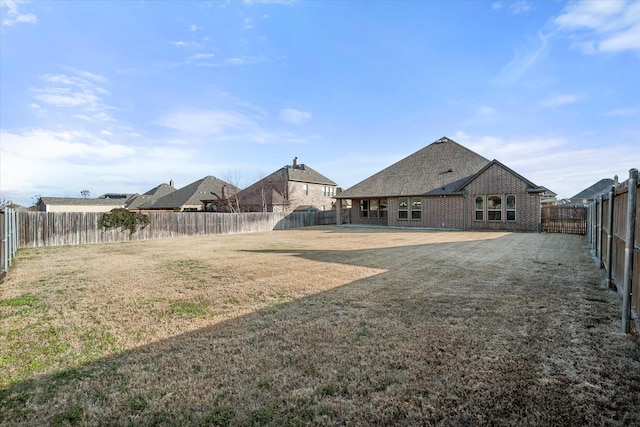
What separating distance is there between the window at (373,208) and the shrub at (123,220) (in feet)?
57.3

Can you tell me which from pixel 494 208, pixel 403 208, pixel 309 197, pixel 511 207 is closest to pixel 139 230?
pixel 403 208

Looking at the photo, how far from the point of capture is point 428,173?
83.9 ft

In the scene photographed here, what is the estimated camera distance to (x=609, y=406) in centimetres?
240

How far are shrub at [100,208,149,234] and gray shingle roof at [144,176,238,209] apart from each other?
23315 mm

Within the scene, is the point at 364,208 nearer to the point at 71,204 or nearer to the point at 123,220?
the point at 123,220

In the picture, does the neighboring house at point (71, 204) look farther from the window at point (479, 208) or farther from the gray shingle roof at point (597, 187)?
the gray shingle roof at point (597, 187)

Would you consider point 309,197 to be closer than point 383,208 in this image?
No

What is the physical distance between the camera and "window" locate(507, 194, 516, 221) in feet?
67.7

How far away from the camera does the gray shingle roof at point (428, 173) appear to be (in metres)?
24.1

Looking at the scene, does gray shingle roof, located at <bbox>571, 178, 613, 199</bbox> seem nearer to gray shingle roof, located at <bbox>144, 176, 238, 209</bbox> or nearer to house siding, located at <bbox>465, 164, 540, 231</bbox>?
house siding, located at <bbox>465, 164, 540, 231</bbox>

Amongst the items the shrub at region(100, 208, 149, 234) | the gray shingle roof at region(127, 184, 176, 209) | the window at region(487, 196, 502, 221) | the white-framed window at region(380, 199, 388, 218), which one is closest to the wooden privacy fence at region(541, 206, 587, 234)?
the window at region(487, 196, 502, 221)

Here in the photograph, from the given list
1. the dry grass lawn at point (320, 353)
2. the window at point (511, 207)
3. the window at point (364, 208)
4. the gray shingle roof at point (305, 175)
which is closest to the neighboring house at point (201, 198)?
the gray shingle roof at point (305, 175)

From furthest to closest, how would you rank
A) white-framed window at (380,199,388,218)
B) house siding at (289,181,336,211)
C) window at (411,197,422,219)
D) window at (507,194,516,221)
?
house siding at (289,181,336,211), white-framed window at (380,199,388,218), window at (411,197,422,219), window at (507,194,516,221)

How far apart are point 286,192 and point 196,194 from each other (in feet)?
43.9
